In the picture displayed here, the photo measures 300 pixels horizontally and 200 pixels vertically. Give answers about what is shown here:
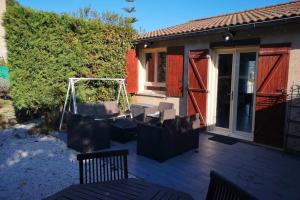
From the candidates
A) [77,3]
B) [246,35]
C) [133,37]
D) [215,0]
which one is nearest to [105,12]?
[77,3]

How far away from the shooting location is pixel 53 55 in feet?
23.1

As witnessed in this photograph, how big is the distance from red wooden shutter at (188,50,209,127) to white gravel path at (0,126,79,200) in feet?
12.6

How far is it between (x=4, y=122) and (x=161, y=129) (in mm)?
5766

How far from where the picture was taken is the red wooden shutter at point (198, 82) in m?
6.78

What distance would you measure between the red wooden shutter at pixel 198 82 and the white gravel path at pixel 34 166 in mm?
3839

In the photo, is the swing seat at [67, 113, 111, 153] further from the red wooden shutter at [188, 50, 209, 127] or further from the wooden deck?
the red wooden shutter at [188, 50, 209, 127]

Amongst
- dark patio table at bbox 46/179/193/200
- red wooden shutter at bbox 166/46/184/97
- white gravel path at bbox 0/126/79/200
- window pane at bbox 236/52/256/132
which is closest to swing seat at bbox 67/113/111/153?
white gravel path at bbox 0/126/79/200

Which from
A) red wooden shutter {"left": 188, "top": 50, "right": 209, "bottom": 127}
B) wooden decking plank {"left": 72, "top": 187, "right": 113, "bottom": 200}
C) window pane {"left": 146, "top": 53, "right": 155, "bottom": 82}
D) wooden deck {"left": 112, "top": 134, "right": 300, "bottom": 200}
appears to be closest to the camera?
wooden decking plank {"left": 72, "top": 187, "right": 113, "bottom": 200}

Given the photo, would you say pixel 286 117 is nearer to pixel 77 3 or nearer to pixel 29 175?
pixel 29 175

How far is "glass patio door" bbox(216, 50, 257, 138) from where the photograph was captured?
615 cm

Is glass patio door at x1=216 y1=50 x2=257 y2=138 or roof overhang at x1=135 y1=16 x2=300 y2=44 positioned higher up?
roof overhang at x1=135 y1=16 x2=300 y2=44

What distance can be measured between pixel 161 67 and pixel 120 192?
23.4ft

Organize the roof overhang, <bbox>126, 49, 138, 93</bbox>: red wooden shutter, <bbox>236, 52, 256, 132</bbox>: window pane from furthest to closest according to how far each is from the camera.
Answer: <bbox>126, 49, 138, 93</bbox>: red wooden shutter < <bbox>236, 52, 256, 132</bbox>: window pane < the roof overhang

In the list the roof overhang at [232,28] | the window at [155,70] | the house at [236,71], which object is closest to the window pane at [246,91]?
the house at [236,71]
